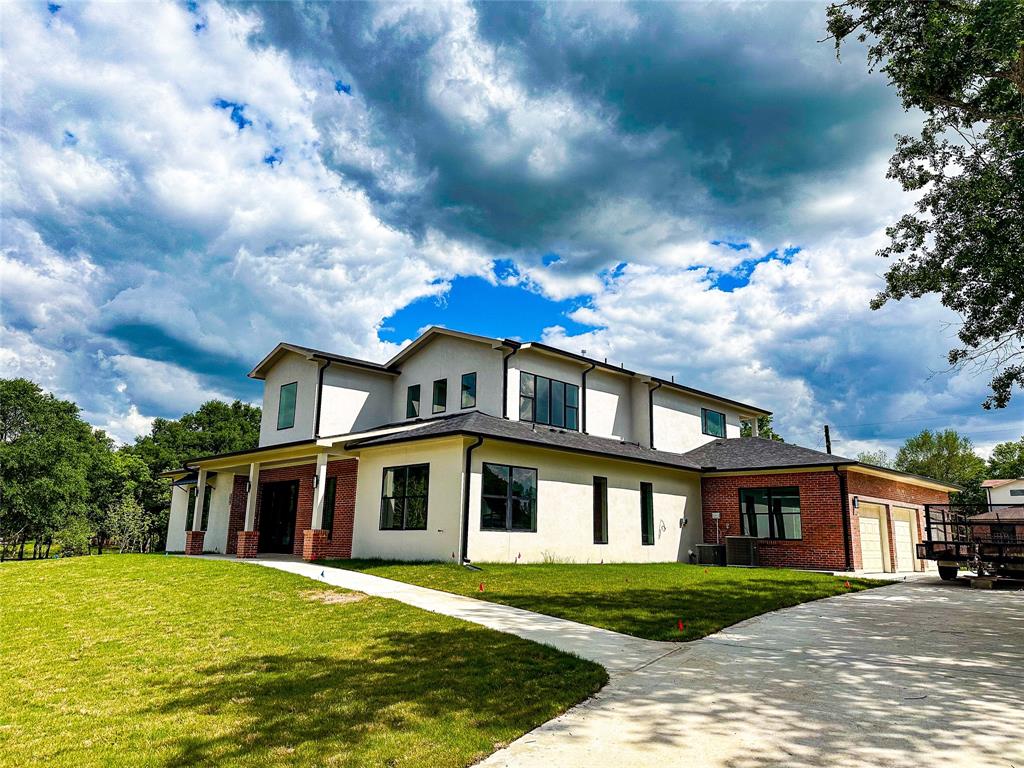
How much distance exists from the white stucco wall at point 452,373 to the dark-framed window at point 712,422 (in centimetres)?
1085

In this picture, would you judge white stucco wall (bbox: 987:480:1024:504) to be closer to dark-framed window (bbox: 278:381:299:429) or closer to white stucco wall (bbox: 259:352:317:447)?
white stucco wall (bbox: 259:352:317:447)

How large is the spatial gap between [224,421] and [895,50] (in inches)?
2166

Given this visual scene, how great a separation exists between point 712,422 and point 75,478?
43.2 metres

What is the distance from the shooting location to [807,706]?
5129 mm

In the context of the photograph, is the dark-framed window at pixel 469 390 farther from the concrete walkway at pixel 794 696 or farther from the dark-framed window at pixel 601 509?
the concrete walkway at pixel 794 696

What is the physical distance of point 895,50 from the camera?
14.0 m

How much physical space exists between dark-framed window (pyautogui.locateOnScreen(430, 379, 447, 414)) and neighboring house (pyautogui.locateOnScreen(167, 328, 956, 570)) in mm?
60

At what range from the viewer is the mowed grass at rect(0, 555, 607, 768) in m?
4.39

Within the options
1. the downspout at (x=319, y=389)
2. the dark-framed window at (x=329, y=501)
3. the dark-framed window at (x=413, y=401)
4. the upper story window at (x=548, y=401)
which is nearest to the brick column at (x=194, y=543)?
the dark-framed window at (x=329, y=501)

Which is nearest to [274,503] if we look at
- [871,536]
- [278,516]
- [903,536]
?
[278,516]

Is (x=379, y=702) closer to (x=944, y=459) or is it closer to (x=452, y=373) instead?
(x=452, y=373)

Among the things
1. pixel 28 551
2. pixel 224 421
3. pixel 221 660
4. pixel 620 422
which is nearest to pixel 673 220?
pixel 620 422

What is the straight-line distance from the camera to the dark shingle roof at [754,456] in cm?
1966

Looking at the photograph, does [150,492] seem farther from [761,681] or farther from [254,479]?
[761,681]
